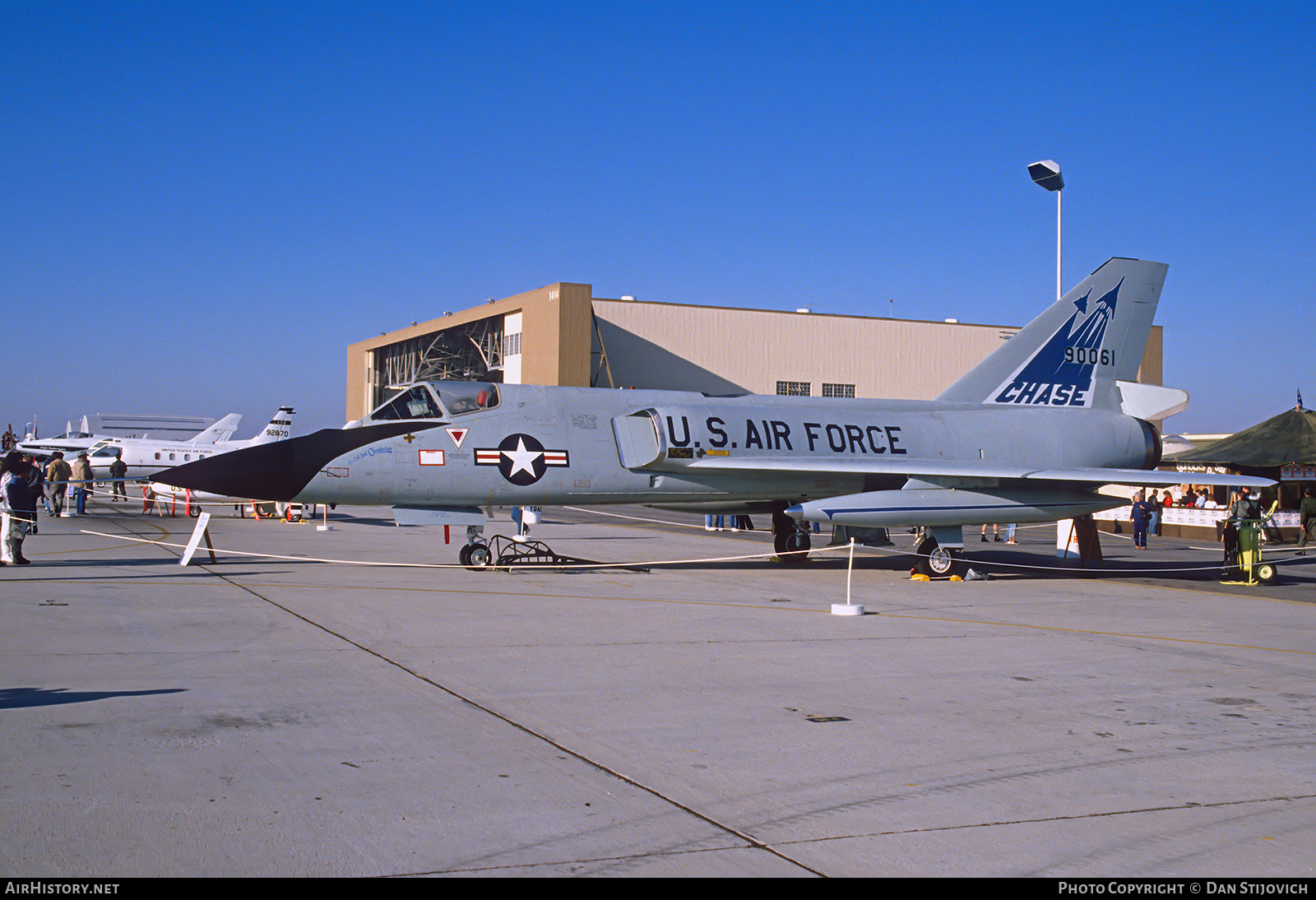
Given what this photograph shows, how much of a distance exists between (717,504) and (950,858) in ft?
40.3

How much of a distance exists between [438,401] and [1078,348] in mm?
11340

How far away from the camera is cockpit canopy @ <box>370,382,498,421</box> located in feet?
48.0

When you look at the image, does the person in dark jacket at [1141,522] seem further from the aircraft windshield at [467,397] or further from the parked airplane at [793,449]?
the aircraft windshield at [467,397]

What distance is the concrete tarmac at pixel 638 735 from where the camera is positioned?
413 cm

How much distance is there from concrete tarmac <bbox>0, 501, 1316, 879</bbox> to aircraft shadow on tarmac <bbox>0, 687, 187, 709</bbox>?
29 mm

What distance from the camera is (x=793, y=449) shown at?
53.0ft

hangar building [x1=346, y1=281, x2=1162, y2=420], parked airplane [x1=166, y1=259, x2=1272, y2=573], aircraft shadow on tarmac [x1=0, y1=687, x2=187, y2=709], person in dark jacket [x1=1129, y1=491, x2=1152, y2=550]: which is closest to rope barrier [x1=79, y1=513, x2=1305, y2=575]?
parked airplane [x1=166, y1=259, x2=1272, y2=573]

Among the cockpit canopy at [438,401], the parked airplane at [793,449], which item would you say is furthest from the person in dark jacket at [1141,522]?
the cockpit canopy at [438,401]

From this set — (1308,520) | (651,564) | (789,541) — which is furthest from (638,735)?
(1308,520)

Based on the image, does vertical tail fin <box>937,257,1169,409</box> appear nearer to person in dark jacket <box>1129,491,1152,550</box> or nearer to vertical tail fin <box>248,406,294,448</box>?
person in dark jacket <box>1129,491,1152,550</box>

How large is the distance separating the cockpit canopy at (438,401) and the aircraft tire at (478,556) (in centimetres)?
205

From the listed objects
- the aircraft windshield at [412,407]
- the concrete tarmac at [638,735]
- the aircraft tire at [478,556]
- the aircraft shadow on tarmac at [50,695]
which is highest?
the aircraft windshield at [412,407]

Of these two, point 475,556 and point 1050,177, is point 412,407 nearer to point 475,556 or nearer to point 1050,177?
point 475,556

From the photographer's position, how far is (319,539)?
2091 cm
